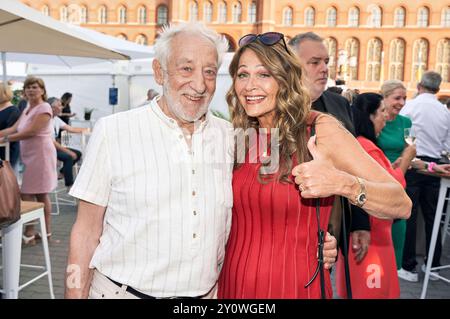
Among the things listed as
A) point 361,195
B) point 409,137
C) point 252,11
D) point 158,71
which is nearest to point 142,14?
point 252,11

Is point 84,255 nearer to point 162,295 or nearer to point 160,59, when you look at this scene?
point 162,295

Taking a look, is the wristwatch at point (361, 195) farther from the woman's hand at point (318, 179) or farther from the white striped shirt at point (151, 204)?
the white striped shirt at point (151, 204)

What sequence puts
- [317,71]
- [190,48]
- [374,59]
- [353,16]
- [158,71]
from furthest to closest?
[353,16], [374,59], [317,71], [158,71], [190,48]

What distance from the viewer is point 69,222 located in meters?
7.21

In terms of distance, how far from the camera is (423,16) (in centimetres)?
4731

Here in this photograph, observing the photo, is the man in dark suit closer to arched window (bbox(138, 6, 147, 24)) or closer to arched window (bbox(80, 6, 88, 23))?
arched window (bbox(138, 6, 147, 24))

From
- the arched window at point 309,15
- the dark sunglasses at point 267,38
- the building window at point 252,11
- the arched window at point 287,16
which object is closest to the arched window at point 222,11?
the building window at point 252,11

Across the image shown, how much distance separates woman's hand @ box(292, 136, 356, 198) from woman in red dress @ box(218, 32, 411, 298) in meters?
0.01

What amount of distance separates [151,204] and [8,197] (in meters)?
1.60

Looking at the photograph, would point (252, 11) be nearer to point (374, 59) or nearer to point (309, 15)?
point (309, 15)

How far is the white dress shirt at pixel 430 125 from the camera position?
18.8 feet

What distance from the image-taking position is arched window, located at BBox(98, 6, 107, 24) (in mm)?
50750

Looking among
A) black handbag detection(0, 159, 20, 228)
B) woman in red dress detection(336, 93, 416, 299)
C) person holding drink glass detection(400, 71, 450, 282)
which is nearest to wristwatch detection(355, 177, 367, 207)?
woman in red dress detection(336, 93, 416, 299)

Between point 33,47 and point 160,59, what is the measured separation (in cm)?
429
